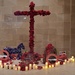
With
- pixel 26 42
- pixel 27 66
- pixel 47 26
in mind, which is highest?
pixel 47 26

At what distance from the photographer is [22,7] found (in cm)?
436

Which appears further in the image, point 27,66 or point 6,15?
point 6,15

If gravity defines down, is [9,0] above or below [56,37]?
above

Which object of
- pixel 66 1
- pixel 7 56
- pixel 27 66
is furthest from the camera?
pixel 66 1

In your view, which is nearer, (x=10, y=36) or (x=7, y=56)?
(x=7, y=56)

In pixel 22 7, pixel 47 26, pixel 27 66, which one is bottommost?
pixel 27 66

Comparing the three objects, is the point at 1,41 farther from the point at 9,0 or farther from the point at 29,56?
the point at 29,56

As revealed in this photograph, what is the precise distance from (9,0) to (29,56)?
160 centimetres

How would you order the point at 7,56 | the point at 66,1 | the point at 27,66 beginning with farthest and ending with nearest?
the point at 66,1 < the point at 7,56 < the point at 27,66

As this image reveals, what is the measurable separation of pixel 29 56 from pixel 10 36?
1.26 m

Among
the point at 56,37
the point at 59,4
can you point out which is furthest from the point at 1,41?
the point at 59,4

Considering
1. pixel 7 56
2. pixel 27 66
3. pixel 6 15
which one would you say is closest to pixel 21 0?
pixel 6 15

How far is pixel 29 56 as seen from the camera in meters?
3.23

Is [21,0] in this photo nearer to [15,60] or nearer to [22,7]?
[22,7]
